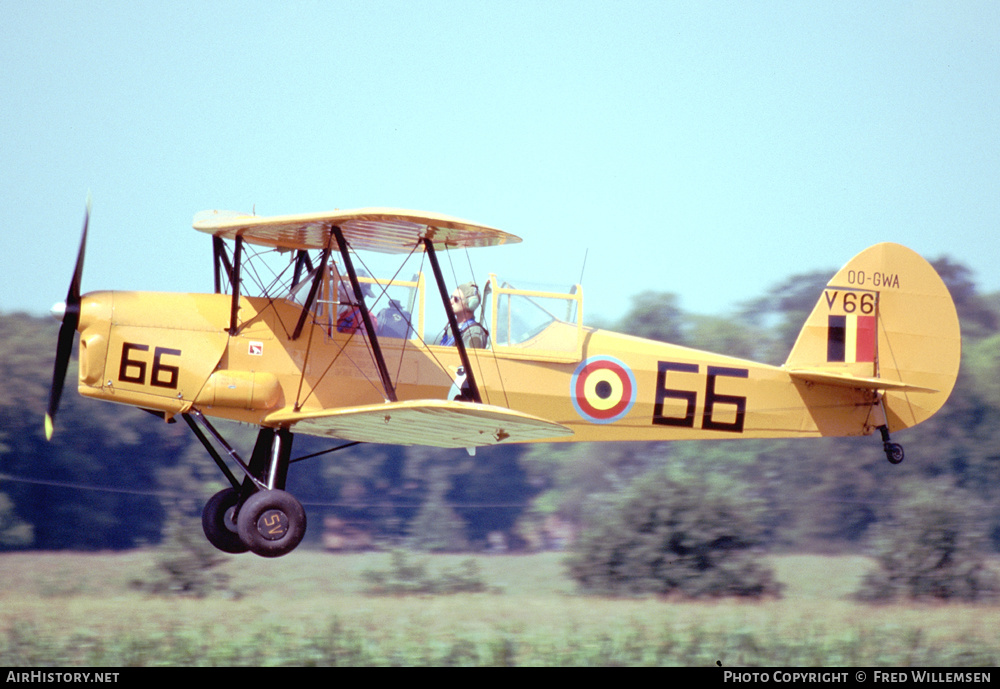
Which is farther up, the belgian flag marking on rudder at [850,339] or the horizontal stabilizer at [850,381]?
the belgian flag marking on rudder at [850,339]

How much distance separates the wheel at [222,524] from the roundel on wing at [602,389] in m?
2.98

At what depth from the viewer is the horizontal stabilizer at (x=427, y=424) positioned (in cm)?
661

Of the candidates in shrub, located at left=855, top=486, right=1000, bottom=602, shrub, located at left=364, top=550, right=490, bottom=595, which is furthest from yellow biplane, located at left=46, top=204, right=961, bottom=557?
shrub, located at left=855, top=486, right=1000, bottom=602

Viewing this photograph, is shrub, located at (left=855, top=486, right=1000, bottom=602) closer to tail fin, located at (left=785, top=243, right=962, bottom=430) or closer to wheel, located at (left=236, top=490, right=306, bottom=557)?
tail fin, located at (left=785, top=243, right=962, bottom=430)

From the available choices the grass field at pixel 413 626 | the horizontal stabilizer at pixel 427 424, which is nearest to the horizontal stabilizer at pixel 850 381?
the grass field at pixel 413 626

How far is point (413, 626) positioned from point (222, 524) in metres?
1.93

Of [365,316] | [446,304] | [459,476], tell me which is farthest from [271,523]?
[459,476]

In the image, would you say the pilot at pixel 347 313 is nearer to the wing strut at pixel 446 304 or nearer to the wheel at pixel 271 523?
the wing strut at pixel 446 304

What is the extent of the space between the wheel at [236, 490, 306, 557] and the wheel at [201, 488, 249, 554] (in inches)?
34.6

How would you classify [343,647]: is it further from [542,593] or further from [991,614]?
[991,614]

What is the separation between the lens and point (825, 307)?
9.56 m

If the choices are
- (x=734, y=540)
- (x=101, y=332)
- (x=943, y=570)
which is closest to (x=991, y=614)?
(x=943, y=570)

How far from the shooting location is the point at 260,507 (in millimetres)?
7219

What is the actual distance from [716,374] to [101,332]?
5.17 meters
